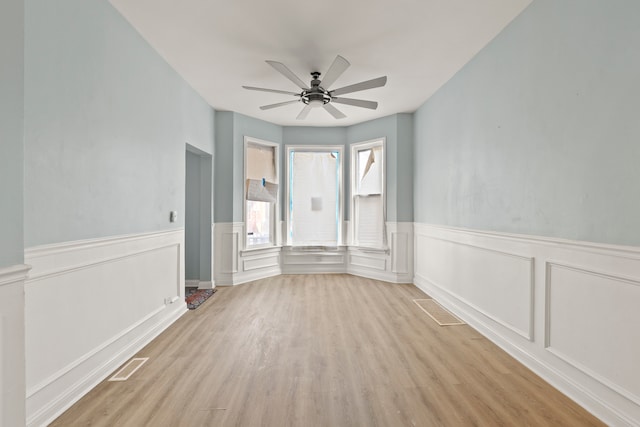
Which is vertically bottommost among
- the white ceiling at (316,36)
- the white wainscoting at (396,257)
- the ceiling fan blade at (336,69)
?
the white wainscoting at (396,257)

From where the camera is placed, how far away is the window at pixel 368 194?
534 cm

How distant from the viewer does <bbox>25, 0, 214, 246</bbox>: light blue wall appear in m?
1.73

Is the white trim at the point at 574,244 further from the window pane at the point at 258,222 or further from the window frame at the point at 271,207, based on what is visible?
the window pane at the point at 258,222

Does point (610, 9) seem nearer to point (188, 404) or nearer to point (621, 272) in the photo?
point (621, 272)

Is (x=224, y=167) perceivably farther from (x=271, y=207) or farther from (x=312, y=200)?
(x=312, y=200)

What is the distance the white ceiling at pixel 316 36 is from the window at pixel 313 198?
1.88 m

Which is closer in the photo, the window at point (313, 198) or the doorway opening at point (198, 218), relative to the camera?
the doorway opening at point (198, 218)

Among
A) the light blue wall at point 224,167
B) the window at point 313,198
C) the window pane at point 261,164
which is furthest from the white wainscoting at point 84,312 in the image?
the window at point 313,198

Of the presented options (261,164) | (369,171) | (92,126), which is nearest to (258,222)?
(261,164)

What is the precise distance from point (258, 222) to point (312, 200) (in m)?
1.08

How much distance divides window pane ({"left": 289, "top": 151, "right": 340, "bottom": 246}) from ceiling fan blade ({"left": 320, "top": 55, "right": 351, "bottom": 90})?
8.58ft

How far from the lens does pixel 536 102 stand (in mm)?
2344

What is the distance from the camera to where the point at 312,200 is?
5.76 m

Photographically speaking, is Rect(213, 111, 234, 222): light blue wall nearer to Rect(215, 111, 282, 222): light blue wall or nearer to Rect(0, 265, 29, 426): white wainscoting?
Rect(215, 111, 282, 222): light blue wall
